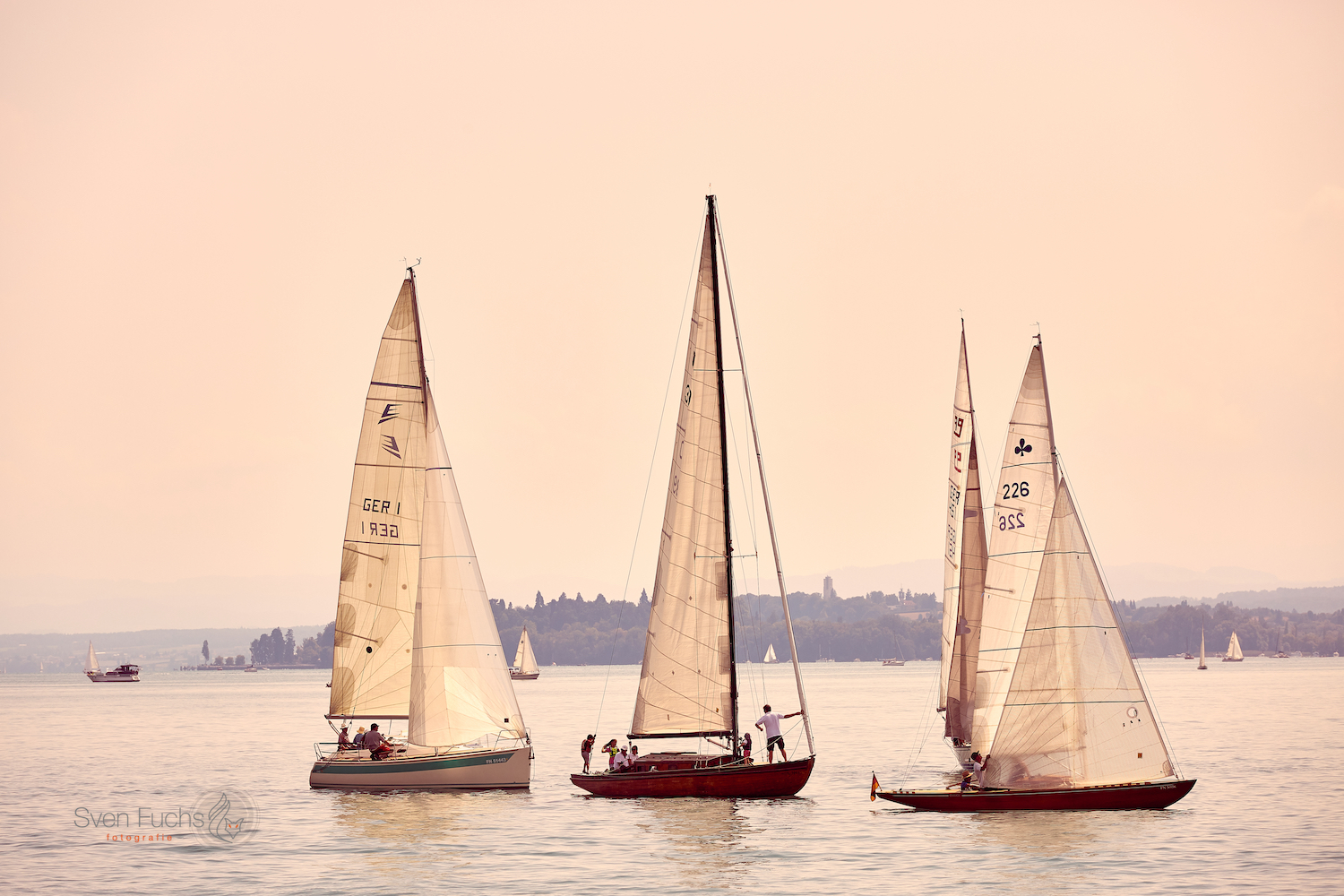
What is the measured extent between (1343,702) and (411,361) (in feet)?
345

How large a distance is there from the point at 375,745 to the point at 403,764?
52.0 inches

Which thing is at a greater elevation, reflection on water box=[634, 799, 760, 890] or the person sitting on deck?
the person sitting on deck

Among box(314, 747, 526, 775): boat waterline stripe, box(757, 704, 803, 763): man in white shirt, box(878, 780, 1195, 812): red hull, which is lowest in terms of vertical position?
box(878, 780, 1195, 812): red hull

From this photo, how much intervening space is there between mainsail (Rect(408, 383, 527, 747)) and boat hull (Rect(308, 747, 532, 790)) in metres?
0.67

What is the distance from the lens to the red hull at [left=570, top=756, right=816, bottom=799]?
3853 cm

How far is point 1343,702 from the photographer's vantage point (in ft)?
406

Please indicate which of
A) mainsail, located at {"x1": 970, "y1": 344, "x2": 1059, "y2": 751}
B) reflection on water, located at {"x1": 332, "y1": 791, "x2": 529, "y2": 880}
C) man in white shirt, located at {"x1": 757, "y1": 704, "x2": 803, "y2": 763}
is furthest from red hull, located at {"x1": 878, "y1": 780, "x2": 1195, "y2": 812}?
reflection on water, located at {"x1": 332, "y1": 791, "x2": 529, "y2": 880}

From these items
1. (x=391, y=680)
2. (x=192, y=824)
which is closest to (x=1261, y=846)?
(x=391, y=680)

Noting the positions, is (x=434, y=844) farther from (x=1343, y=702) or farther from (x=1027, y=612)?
(x=1343, y=702)

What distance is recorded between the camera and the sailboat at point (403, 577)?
4288cm

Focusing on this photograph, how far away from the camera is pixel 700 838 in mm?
35969

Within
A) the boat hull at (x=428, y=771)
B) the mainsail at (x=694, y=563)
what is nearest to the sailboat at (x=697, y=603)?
the mainsail at (x=694, y=563)

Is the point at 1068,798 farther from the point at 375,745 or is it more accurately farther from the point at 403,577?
the point at 403,577

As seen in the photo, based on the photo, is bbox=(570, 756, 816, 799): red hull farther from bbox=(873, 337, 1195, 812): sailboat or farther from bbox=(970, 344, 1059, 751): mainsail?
bbox=(970, 344, 1059, 751): mainsail
